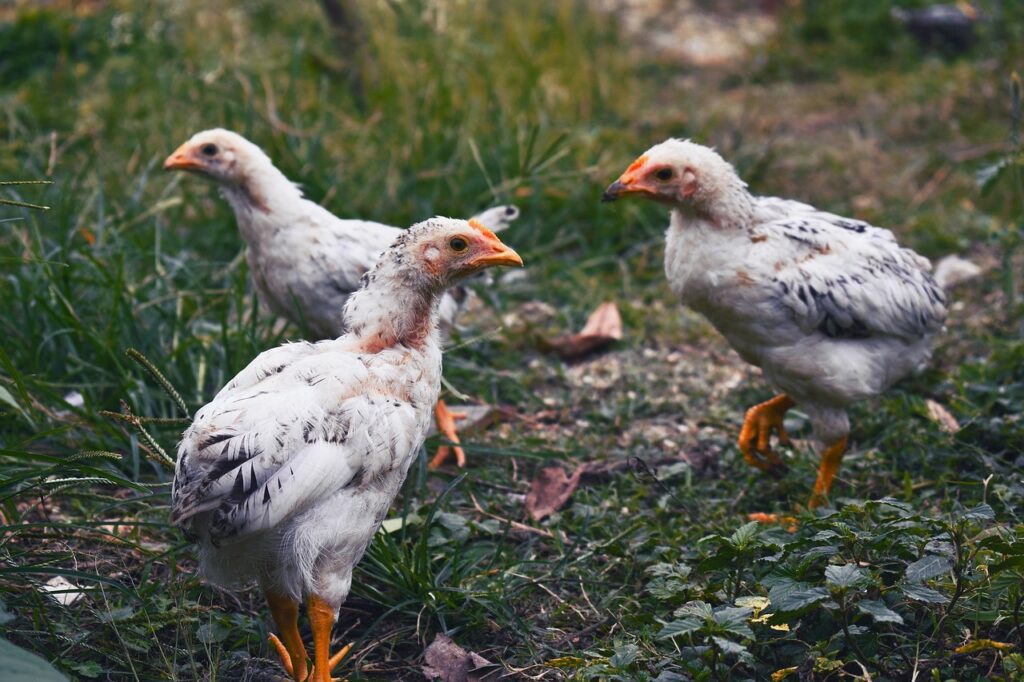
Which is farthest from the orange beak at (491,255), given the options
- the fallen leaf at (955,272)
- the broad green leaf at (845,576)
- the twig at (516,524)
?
the fallen leaf at (955,272)

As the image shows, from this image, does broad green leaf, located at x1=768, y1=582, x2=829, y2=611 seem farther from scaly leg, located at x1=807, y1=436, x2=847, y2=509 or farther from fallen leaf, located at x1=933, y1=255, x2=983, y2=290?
fallen leaf, located at x1=933, y1=255, x2=983, y2=290

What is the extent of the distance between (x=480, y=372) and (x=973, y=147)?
401 centimetres

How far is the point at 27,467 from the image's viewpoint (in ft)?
11.9

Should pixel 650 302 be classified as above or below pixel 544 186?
below

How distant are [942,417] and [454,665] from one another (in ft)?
7.34

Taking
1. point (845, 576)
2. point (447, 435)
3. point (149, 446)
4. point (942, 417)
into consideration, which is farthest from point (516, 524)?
point (942, 417)

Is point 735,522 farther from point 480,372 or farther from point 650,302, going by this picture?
point 650,302

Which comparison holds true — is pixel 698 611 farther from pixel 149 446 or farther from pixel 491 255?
pixel 149 446

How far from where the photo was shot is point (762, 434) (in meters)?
4.12

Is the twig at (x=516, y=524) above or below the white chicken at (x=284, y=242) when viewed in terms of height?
below

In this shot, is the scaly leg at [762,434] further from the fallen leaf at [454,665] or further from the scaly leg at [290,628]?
the scaly leg at [290,628]

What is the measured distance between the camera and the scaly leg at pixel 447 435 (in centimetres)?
417

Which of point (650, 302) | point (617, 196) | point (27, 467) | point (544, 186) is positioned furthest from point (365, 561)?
point (544, 186)

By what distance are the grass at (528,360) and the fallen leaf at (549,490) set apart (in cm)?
6
